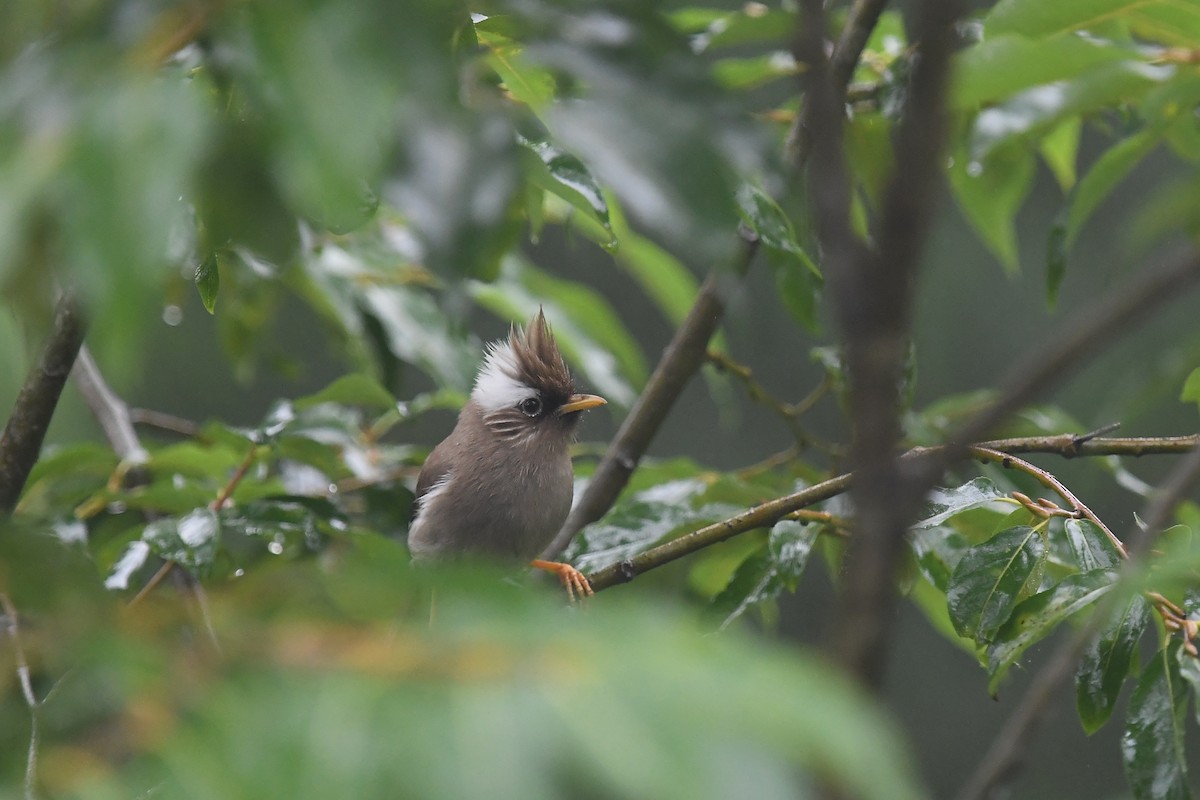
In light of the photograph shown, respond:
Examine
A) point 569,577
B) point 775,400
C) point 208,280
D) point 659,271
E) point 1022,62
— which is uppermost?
point 1022,62

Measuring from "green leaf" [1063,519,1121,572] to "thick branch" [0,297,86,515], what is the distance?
1.35m

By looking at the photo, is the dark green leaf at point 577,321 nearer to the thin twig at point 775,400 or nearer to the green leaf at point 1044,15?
the thin twig at point 775,400

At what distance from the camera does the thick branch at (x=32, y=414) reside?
5.64ft

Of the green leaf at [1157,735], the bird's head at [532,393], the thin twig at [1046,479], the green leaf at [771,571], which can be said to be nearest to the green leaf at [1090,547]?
the thin twig at [1046,479]

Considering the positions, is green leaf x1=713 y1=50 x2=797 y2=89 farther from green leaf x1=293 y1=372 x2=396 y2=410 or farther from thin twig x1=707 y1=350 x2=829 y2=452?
green leaf x1=293 y1=372 x2=396 y2=410

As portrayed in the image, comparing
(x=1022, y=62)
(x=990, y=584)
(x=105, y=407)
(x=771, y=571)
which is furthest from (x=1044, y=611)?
(x=105, y=407)

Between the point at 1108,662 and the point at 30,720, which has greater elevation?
the point at 30,720

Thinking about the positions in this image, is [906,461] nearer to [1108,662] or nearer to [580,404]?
[1108,662]

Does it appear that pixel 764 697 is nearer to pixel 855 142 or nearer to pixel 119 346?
pixel 119 346

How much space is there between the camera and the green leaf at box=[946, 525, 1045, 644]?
61.8 inches

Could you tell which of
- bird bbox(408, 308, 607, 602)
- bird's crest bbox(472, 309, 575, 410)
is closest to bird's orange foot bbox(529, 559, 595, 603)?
bird bbox(408, 308, 607, 602)

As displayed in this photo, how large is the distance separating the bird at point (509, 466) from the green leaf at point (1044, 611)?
1320 millimetres

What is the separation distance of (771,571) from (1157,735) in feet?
1.96

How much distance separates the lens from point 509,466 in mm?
3080
